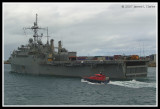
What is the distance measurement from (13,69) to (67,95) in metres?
42.6

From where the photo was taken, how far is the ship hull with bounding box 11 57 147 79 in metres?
43.8

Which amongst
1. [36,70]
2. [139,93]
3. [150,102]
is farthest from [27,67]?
[150,102]

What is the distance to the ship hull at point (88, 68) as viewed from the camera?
4384 cm

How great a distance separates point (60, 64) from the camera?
50.2 m

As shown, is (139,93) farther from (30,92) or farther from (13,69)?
(13,69)

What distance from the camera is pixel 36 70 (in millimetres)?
55000

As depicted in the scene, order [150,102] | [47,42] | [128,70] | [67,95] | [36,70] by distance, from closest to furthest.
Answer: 1. [150,102]
2. [67,95]
3. [128,70]
4. [36,70]
5. [47,42]

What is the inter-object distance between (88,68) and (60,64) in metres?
7.61

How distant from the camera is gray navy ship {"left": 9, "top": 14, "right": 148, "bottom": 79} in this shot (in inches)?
1743

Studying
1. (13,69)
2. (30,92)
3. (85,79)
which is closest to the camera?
(30,92)

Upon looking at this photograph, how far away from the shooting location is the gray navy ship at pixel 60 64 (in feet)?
145

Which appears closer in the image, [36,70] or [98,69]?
[98,69]

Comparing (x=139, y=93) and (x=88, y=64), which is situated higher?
(x=88, y=64)

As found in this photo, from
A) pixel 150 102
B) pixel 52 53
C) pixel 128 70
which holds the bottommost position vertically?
pixel 150 102
